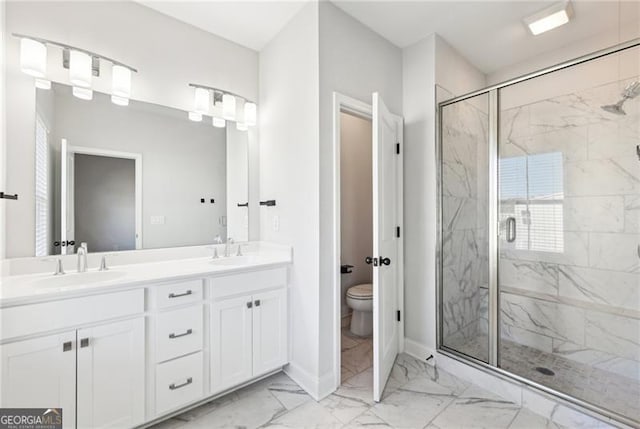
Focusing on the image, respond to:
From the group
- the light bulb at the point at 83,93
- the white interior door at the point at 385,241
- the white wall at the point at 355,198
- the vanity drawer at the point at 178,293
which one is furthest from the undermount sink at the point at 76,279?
the white wall at the point at 355,198

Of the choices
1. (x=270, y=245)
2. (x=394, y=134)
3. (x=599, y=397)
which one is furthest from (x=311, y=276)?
(x=599, y=397)

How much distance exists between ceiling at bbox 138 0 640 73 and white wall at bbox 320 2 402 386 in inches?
4.9

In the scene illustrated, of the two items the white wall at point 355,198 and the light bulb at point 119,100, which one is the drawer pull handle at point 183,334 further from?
the white wall at point 355,198

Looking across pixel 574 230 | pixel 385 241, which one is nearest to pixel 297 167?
pixel 385 241

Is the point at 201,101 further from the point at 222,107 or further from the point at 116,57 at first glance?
the point at 116,57

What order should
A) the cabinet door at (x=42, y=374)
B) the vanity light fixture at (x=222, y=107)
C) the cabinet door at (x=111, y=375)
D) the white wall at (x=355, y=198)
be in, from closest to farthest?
1. the cabinet door at (x=42, y=374)
2. the cabinet door at (x=111, y=375)
3. the vanity light fixture at (x=222, y=107)
4. the white wall at (x=355, y=198)

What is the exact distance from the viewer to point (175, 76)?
214 cm

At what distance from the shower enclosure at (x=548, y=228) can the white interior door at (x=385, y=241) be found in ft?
1.16

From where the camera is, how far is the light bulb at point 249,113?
2.42 meters

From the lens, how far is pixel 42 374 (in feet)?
4.22

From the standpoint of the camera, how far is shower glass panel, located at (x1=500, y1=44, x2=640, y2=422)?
6.95ft

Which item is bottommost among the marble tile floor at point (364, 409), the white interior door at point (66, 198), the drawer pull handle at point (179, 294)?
the marble tile floor at point (364, 409)

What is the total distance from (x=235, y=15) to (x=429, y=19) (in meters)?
1.47

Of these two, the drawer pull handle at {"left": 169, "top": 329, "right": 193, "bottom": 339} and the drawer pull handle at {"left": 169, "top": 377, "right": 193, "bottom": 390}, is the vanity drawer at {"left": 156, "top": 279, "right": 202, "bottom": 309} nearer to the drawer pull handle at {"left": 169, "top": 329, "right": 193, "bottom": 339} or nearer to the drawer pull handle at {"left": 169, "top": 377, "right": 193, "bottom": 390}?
the drawer pull handle at {"left": 169, "top": 329, "right": 193, "bottom": 339}
